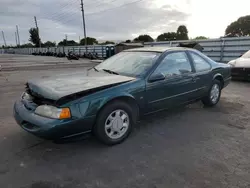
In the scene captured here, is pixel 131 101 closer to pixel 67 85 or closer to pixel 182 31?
pixel 67 85

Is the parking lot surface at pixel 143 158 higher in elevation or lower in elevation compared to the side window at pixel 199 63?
lower

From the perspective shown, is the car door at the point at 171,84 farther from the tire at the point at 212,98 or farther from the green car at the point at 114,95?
the tire at the point at 212,98

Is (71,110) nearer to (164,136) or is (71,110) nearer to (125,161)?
(125,161)

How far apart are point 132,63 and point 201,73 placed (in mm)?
1603

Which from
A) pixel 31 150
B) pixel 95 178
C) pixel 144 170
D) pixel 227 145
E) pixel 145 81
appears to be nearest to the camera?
pixel 95 178

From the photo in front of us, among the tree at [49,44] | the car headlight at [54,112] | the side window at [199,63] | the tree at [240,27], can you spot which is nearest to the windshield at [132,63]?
the side window at [199,63]

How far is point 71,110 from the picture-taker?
2.54 metres

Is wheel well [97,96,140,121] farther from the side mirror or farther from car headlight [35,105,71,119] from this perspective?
car headlight [35,105,71,119]

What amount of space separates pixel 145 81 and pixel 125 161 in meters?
1.29

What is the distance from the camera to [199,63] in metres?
4.36

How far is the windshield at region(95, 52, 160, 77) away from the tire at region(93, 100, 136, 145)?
662 millimetres

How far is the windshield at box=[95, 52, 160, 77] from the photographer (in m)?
3.44

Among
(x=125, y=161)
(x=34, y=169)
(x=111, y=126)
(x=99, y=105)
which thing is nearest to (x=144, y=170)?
(x=125, y=161)

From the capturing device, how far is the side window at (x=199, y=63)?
13.9 ft
